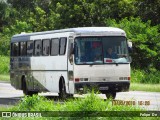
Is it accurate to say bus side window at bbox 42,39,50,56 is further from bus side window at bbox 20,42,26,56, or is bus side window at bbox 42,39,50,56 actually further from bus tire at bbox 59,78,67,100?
bus side window at bbox 20,42,26,56

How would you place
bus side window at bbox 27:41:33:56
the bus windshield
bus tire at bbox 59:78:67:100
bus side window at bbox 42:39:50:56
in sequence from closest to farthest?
1. the bus windshield
2. bus tire at bbox 59:78:67:100
3. bus side window at bbox 42:39:50:56
4. bus side window at bbox 27:41:33:56

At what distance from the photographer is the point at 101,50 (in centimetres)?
2584

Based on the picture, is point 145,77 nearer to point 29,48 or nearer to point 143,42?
point 143,42

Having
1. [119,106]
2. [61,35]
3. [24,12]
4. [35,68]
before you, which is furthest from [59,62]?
[24,12]

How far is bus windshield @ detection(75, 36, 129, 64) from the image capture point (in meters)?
25.6

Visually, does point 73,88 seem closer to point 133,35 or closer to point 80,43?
point 80,43

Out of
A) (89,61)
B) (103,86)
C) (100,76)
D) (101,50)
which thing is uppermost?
(101,50)

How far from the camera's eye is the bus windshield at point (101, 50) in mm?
25641

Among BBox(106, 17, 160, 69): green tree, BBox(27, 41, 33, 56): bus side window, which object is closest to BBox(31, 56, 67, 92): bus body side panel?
BBox(27, 41, 33, 56): bus side window

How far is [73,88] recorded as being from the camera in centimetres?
2541

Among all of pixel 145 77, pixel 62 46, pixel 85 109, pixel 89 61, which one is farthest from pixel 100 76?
pixel 145 77

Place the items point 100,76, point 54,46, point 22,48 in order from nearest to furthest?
point 100,76
point 54,46
point 22,48

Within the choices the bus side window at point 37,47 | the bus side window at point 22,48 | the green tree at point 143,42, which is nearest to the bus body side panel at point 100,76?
the bus side window at point 37,47

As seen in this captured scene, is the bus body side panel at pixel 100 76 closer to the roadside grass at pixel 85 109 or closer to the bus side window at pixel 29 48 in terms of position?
the bus side window at pixel 29 48
